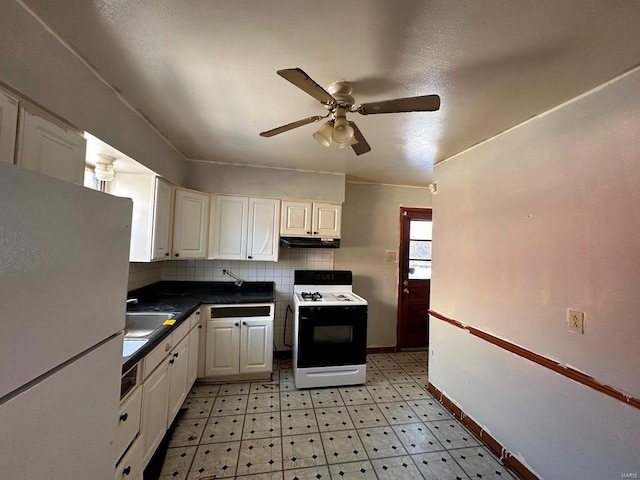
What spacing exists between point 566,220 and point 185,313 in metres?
2.70

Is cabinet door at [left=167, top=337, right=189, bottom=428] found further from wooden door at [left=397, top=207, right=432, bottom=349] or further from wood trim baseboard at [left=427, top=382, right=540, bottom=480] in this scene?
wooden door at [left=397, top=207, right=432, bottom=349]

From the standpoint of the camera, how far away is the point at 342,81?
1428 mm

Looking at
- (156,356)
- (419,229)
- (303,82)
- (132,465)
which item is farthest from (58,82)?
(419,229)

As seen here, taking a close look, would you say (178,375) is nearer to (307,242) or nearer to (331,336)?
(331,336)

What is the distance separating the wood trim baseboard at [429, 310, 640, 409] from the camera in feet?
4.18

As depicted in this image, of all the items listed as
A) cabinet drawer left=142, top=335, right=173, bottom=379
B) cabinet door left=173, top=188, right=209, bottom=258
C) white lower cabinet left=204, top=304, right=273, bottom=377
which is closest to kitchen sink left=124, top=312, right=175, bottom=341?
cabinet drawer left=142, top=335, right=173, bottom=379

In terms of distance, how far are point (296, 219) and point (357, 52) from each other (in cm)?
205

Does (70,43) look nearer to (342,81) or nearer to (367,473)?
(342,81)

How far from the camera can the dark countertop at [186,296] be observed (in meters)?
2.16

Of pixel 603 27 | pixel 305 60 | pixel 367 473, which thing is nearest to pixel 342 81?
pixel 305 60

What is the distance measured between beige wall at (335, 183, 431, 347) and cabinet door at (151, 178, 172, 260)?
2066mm

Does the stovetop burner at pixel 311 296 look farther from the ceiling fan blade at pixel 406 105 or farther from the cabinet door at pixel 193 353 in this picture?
the ceiling fan blade at pixel 406 105

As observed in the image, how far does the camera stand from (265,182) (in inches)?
123

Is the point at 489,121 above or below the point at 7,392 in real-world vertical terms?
above
